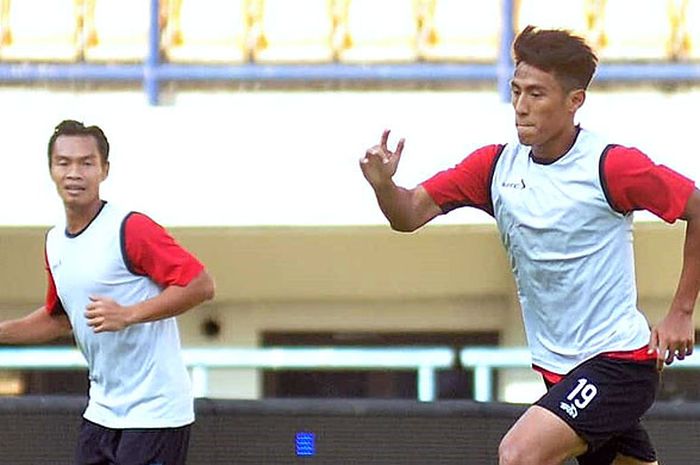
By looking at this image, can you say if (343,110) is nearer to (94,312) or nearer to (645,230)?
(645,230)

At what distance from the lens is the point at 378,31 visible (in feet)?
33.9

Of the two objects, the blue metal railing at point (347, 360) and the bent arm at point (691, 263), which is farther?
the blue metal railing at point (347, 360)

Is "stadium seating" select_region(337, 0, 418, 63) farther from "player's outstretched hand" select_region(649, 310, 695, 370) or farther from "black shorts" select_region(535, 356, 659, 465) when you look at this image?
"player's outstretched hand" select_region(649, 310, 695, 370)

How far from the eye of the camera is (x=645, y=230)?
10523 millimetres

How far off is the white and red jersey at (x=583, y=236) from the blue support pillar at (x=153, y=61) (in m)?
5.47

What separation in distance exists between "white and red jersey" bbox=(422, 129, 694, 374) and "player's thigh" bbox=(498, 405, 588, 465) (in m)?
0.23

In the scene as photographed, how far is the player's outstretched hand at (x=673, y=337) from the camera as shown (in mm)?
4684

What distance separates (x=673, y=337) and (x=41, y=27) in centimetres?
666

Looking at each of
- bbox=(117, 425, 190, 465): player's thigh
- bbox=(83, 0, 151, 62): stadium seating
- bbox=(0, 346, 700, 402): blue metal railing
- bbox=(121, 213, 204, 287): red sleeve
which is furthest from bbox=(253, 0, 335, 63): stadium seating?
bbox=(117, 425, 190, 465): player's thigh

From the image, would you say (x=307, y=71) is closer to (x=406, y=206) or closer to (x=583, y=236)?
(x=406, y=206)

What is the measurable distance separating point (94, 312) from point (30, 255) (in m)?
6.51

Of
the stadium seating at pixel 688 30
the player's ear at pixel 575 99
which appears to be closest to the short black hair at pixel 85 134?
the player's ear at pixel 575 99

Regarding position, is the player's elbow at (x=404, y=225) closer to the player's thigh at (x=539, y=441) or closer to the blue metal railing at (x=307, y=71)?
the player's thigh at (x=539, y=441)

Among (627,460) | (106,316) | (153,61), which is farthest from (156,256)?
(153,61)
